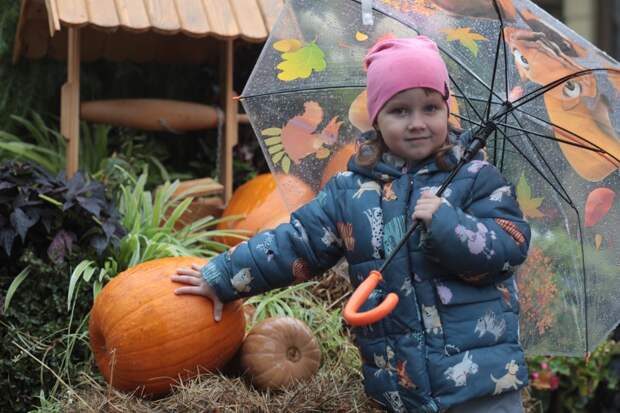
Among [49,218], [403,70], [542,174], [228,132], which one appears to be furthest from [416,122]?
[228,132]

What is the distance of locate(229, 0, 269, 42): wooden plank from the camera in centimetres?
462

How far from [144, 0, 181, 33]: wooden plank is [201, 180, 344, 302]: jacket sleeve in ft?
5.61

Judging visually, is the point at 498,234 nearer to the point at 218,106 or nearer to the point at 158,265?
the point at 158,265

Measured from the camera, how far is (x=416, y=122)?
289cm

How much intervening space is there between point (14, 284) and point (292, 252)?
4.47ft

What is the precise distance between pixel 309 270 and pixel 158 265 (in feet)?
2.15

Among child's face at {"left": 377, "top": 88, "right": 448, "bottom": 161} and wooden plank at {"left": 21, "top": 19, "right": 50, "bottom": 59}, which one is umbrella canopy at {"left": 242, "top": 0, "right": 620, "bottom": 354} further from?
wooden plank at {"left": 21, "top": 19, "right": 50, "bottom": 59}

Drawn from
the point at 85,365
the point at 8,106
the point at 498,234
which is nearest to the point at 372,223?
the point at 498,234

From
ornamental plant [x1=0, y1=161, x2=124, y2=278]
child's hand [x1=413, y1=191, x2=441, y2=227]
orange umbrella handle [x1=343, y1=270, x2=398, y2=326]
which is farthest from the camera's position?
ornamental plant [x1=0, y1=161, x2=124, y2=278]

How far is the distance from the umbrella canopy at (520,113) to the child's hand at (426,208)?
0.39 meters

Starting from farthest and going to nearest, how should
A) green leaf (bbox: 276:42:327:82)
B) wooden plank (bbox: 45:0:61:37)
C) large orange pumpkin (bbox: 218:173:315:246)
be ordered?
1. large orange pumpkin (bbox: 218:173:315:246)
2. wooden plank (bbox: 45:0:61:37)
3. green leaf (bbox: 276:42:327:82)

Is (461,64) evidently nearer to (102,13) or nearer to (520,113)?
(520,113)

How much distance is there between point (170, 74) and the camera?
19.3ft

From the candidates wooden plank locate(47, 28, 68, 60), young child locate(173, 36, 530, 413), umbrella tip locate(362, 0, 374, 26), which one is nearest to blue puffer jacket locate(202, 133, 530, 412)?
young child locate(173, 36, 530, 413)
